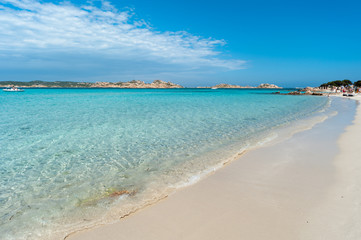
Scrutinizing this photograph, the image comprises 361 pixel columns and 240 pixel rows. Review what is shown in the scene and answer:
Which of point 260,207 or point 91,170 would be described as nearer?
point 260,207

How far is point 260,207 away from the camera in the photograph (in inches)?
177

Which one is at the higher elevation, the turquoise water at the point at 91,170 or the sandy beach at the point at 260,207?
the sandy beach at the point at 260,207

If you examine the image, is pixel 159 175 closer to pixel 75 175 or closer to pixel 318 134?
pixel 75 175

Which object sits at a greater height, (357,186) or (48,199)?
(357,186)

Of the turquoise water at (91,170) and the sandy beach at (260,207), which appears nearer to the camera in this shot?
the sandy beach at (260,207)

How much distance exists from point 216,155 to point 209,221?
4.50 m

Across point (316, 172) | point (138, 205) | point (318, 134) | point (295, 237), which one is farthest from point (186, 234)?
point (318, 134)

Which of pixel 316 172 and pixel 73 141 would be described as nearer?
pixel 316 172

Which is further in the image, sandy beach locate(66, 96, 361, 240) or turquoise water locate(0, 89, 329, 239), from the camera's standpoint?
turquoise water locate(0, 89, 329, 239)

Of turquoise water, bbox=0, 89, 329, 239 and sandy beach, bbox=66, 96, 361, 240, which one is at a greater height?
sandy beach, bbox=66, 96, 361, 240

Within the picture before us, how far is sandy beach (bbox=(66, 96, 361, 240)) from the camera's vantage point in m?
3.72

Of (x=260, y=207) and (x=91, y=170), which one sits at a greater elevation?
(x=260, y=207)

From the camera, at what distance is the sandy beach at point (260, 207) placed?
372 cm

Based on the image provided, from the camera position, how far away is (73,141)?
10422mm
